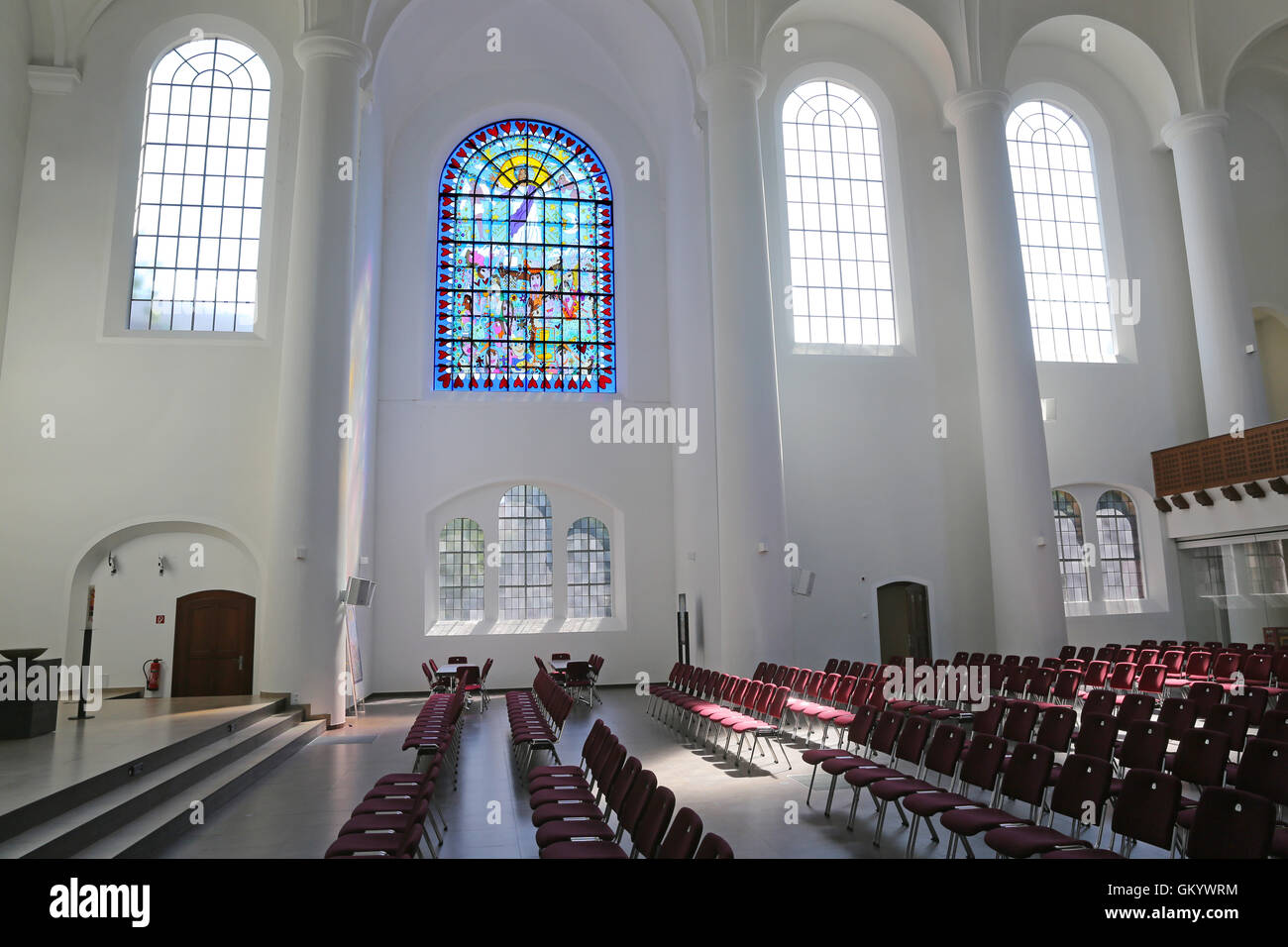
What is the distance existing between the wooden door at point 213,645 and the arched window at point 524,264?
5.70 meters

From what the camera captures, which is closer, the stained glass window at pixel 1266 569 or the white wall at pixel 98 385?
the white wall at pixel 98 385

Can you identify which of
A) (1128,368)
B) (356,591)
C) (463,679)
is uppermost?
(1128,368)

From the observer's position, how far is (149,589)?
13070 mm

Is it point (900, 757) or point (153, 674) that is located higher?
point (153, 674)

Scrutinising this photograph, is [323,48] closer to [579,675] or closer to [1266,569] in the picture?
[579,675]

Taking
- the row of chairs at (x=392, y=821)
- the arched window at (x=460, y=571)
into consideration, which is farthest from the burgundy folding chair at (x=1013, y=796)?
the arched window at (x=460, y=571)

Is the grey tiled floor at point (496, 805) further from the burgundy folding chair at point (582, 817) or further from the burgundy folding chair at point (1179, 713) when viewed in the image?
the burgundy folding chair at point (1179, 713)

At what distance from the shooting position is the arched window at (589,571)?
1669cm

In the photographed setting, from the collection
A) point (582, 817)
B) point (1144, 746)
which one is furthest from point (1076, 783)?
point (582, 817)

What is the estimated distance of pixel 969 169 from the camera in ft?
51.2

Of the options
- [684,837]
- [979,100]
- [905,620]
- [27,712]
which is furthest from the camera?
[905,620]

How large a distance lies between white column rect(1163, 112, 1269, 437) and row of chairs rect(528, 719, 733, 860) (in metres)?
15.3

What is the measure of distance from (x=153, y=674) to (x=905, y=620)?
498 inches

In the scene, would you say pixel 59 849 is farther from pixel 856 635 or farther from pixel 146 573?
pixel 856 635
